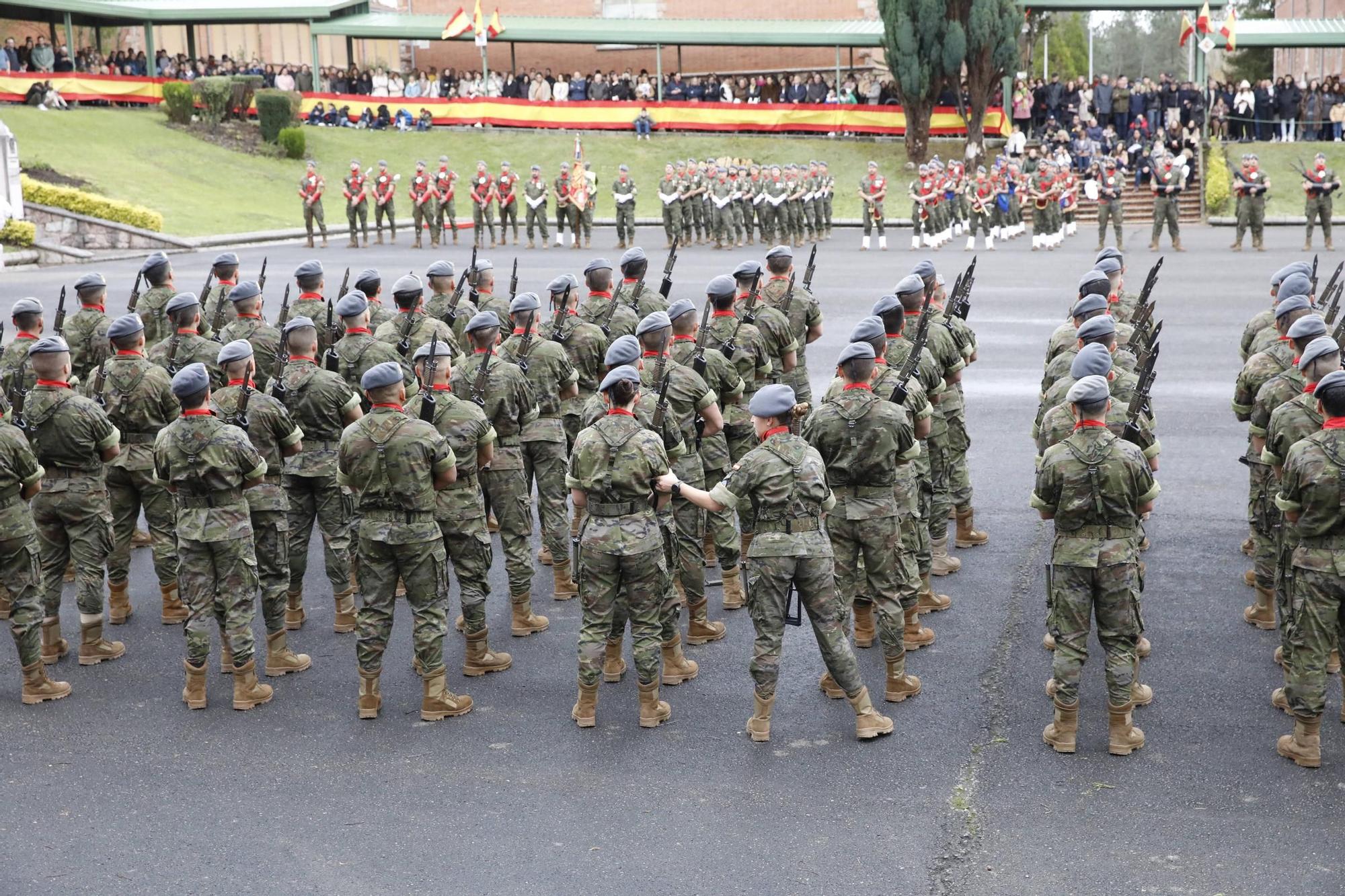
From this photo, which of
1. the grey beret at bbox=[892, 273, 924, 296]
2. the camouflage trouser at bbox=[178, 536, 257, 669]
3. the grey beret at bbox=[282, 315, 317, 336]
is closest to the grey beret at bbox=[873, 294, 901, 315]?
the grey beret at bbox=[892, 273, 924, 296]

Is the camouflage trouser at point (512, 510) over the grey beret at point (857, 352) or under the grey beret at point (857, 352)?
under

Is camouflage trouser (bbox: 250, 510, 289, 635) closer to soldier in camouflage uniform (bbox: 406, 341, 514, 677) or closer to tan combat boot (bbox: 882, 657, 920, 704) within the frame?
soldier in camouflage uniform (bbox: 406, 341, 514, 677)

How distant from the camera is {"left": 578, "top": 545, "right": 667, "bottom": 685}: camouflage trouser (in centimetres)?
761

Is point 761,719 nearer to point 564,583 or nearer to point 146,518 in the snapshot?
point 564,583

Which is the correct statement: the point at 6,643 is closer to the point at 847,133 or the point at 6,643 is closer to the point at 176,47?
the point at 847,133

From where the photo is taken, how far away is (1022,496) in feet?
39.4

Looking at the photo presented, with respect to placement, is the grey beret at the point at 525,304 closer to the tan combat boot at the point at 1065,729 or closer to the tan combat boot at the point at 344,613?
the tan combat boot at the point at 344,613

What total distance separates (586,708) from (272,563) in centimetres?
238

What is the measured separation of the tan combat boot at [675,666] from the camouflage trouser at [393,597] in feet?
4.40

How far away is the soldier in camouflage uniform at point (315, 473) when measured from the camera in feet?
30.5

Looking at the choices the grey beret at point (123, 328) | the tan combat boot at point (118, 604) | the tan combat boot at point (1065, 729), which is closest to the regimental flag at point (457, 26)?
the grey beret at point (123, 328)

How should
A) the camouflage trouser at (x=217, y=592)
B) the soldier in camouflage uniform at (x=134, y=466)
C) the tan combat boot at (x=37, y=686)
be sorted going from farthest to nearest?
the soldier in camouflage uniform at (x=134, y=466) → the tan combat boot at (x=37, y=686) → the camouflage trouser at (x=217, y=592)

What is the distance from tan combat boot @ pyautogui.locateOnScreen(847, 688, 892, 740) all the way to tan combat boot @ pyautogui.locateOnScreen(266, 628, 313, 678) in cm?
354

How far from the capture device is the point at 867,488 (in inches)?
316
